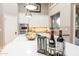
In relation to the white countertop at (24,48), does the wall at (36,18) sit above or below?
above

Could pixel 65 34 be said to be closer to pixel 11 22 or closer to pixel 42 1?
→ pixel 42 1

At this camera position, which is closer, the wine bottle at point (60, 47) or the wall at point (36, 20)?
the wine bottle at point (60, 47)

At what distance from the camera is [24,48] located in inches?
61.2

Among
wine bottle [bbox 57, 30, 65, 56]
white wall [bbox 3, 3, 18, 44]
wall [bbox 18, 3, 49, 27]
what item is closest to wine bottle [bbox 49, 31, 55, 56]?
wine bottle [bbox 57, 30, 65, 56]

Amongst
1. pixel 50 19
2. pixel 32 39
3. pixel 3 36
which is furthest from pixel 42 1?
pixel 3 36

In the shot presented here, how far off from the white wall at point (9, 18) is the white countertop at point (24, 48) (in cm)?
9

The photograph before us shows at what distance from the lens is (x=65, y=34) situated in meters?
1.54

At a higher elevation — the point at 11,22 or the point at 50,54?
the point at 11,22

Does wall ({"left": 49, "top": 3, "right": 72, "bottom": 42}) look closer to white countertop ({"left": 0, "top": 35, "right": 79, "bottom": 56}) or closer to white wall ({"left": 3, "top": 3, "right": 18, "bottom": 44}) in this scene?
white countertop ({"left": 0, "top": 35, "right": 79, "bottom": 56})

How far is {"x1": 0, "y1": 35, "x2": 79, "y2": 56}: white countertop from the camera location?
1.51 metres

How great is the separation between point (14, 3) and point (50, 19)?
420 millimetres

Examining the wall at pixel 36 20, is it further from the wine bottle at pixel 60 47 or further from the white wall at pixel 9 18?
the wine bottle at pixel 60 47

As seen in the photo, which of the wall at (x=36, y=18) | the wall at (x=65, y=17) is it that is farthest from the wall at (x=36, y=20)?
the wall at (x=65, y=17)

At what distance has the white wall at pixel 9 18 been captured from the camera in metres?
1.54
